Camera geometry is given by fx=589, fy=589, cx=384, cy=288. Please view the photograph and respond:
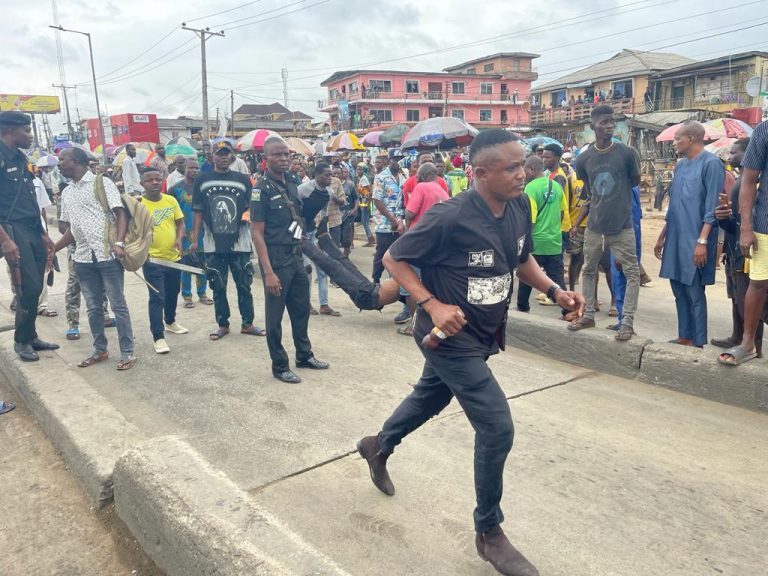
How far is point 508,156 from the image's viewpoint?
242 centimetres

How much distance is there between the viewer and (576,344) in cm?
507

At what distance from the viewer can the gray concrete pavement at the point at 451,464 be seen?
2559 millimetres

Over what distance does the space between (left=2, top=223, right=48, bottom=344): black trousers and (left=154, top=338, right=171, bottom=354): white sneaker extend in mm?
1009

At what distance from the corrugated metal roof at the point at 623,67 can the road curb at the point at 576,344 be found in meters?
42.4

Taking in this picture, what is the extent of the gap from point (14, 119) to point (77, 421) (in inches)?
104

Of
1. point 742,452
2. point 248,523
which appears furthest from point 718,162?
point 248,523

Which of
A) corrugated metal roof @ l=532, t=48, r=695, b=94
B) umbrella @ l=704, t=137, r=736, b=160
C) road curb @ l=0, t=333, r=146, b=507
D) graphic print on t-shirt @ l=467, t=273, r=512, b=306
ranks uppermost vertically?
corrugated metal roof @ l=532, t=48, r=695, b=94

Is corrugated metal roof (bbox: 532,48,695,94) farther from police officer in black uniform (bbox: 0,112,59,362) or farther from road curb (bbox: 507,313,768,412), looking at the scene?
police officer in black uniform (bbox: 0,112,59,362)

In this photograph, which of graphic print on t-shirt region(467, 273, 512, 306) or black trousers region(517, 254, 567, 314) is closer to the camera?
graphic print on t-shirt region(467, 273, 512, 306)

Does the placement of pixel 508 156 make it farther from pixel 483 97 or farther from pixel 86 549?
pixel 483 97

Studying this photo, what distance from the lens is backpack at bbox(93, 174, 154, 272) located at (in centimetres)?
495

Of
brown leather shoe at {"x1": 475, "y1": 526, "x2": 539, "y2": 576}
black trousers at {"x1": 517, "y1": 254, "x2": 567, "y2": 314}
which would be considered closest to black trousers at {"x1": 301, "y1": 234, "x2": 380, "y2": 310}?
brown leather shoe at {"x1": 475, "y1": 526, "x2": 539, "y2": 576}

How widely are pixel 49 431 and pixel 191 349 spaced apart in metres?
1.85

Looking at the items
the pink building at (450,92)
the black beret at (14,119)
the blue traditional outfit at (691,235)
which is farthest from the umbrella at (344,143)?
the pink building at (450,92)
